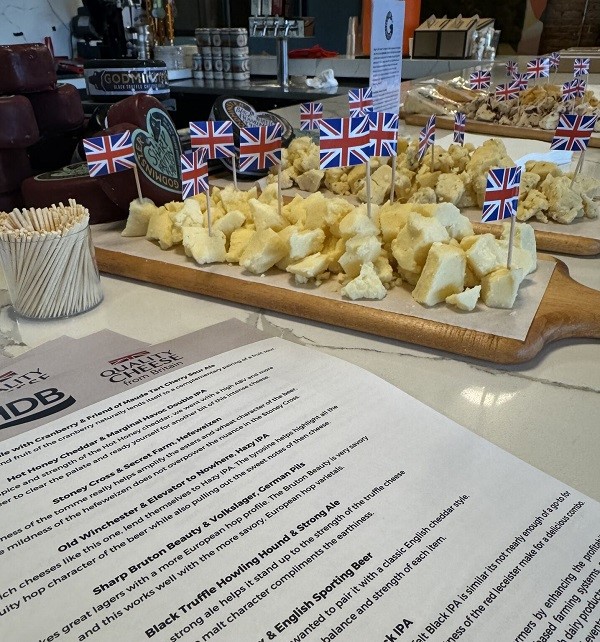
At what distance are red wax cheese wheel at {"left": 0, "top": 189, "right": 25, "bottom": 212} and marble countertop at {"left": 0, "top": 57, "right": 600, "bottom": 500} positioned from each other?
271mm

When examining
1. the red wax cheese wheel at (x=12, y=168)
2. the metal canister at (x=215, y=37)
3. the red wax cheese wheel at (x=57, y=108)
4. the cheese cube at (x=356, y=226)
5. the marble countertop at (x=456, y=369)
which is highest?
the metal canister at (x=215, y=37)

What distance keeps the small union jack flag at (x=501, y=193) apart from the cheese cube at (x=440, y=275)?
0.27ft

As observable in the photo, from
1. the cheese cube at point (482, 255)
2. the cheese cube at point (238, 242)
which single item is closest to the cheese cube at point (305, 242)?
the cheese cube at point (238, 242)

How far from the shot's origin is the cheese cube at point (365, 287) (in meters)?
0.89

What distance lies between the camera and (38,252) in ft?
2.64

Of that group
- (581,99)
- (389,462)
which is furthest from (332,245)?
(581,99)

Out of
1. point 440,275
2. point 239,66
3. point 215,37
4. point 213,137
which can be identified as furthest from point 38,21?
point 440,275

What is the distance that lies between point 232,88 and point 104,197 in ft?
9.69

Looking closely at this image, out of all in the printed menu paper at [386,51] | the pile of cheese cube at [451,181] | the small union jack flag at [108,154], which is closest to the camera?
the small union jack flag at [108,154]

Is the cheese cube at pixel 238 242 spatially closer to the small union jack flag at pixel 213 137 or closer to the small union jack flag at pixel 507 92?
the small union jack flag at pixel 213 137

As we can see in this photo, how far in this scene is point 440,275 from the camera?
0.85 metres

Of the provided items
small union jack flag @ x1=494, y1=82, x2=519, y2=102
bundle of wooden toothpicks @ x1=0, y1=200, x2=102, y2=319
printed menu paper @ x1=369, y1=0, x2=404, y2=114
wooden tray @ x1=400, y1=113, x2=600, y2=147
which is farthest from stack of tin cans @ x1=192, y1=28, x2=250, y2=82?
bundle of wooden toothpicks @ x1=0, y1=200, x2=102, y2=319

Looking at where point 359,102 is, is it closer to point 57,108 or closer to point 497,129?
point 57,108

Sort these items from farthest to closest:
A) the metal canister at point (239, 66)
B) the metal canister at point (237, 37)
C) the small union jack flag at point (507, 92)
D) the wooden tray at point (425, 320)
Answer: the metal canister at point (239, 66) → the metal canister at point (237, 37) → the small union jack flag at point (507, 92) → the wooden tray at point (425, 320)
